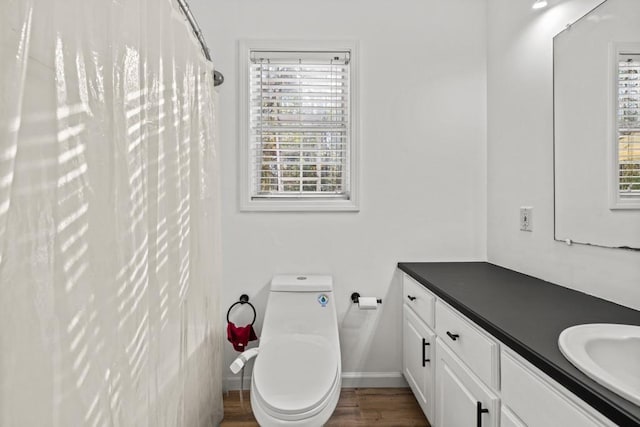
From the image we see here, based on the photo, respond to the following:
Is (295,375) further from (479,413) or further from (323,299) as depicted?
(479,413)

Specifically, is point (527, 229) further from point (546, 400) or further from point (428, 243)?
point (546, 400)

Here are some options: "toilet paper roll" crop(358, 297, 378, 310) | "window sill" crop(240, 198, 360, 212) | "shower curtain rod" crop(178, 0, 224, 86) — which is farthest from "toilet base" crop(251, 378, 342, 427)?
"shower curtain rod" crop(178, 0, 224, 86)

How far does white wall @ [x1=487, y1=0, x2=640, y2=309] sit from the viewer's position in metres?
1.51

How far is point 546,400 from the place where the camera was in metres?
0.98

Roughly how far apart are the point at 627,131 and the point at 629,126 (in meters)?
0.02

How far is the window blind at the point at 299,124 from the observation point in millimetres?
2381

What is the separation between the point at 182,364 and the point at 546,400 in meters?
1.19

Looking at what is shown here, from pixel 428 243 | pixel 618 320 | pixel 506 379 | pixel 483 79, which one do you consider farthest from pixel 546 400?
pixel 483 79

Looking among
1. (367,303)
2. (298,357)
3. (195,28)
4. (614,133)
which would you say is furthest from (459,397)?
(195,28)

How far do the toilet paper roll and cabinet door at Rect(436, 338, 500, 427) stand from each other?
0.53 meters

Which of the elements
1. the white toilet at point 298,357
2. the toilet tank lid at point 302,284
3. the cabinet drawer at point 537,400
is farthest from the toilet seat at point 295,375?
the cabinet drawer at point 537,400

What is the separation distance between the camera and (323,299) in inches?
84.9

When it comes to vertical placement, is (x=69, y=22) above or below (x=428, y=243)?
above

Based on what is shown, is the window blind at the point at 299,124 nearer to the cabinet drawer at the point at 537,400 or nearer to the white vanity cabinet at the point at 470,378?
the white vanity cabinet at the point at 470,378
